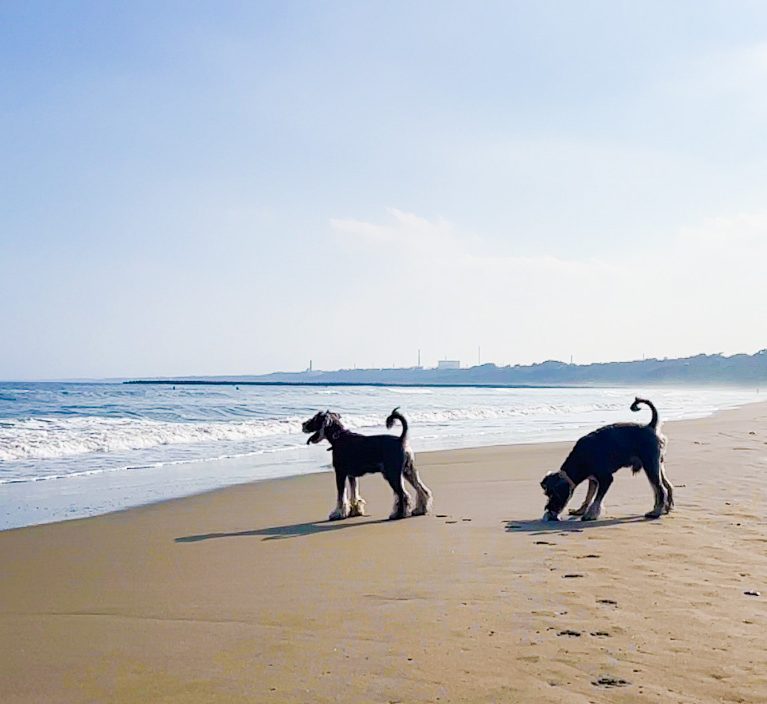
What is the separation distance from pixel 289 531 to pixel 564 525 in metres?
3.05

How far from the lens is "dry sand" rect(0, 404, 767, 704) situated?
4.10m

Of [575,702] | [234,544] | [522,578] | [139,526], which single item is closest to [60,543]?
[139,526]

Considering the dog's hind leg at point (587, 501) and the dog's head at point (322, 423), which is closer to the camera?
the dog's hind leg at point (587, 501)

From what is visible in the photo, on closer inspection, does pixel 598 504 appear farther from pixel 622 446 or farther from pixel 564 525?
pixel 622 446

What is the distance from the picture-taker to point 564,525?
8883mm

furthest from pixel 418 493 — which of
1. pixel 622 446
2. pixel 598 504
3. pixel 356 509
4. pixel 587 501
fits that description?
pixel 622 446

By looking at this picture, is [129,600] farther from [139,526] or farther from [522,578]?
[139,526]

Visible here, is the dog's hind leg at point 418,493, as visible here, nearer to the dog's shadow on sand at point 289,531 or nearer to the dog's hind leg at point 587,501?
the dog's shadow on sand at point 289,531

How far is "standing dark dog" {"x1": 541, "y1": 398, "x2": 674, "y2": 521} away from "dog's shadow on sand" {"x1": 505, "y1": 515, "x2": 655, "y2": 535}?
189 millimetres

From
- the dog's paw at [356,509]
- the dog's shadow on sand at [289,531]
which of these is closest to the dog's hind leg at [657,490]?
the dog's shadow on sand at [289,531]

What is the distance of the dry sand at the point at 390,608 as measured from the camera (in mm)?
4102

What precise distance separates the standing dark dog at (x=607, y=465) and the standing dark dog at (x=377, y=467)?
5.31 feet

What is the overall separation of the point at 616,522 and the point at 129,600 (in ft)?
17.9

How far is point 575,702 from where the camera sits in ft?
12.4
